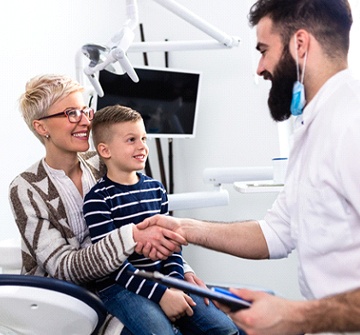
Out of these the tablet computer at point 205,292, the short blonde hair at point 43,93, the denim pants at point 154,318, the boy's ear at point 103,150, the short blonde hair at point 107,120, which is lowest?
the denim pants at point 154,318

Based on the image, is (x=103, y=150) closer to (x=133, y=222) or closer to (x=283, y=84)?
(x=133, y=222)

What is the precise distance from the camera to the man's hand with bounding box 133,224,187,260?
55.1 inches

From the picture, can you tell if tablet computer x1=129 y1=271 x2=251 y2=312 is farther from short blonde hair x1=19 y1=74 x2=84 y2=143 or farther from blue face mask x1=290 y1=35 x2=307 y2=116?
short blonde hair x1=19 y1=74 x2=84 y2=143

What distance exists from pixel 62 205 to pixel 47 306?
344 mm

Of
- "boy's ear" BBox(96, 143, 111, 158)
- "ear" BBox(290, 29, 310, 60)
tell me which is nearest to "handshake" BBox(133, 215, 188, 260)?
"boy's ear" BBox(96, 143, 111, 158)

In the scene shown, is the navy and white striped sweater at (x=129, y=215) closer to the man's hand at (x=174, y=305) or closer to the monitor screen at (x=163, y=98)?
the man's hand at (x=174, y=305)

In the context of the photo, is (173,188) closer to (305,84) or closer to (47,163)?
(47,163)

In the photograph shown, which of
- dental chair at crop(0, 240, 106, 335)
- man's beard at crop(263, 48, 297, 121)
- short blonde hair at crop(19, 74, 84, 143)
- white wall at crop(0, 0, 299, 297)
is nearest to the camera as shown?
dental chair at crop(0, 240, 106, 335)

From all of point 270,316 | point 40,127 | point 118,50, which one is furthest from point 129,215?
point 270,316

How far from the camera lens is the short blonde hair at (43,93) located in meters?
1.54

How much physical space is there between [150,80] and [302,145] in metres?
1.80

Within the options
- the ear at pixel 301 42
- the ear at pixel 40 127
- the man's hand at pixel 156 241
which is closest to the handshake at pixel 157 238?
the man's hand at pixel 156 241

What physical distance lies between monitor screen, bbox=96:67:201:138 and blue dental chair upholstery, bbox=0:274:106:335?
5.67 ft

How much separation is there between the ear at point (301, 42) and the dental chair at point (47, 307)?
0.80 m
